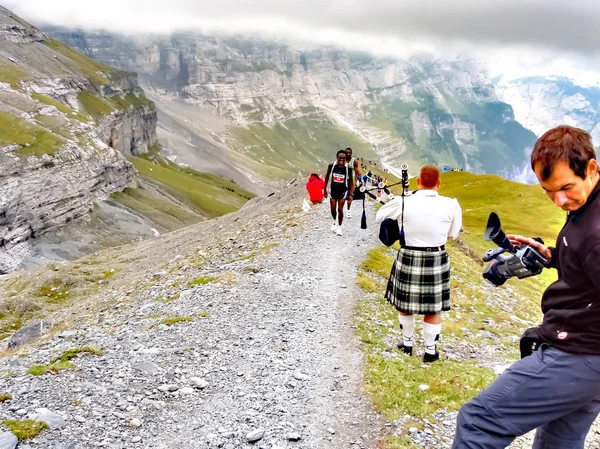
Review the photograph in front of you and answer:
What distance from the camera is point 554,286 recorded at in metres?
5.15

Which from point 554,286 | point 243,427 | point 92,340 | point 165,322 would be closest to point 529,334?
point 554,286

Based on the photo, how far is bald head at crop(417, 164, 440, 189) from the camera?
10.4 m

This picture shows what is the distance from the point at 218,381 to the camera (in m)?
11.0

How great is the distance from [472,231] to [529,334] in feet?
166

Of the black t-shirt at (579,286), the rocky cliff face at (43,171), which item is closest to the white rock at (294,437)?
the black t-shirt at (579,286)

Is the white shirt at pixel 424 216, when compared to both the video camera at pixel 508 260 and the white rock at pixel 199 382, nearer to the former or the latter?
the video camera at pixel 508 260

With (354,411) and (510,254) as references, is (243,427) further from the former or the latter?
(510,254)

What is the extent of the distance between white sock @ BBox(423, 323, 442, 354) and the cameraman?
611cm

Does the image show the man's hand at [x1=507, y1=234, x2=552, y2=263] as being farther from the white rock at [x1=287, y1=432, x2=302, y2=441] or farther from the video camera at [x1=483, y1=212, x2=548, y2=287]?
the white rock at [x1=287, y1=432, x2=302, y2=441]

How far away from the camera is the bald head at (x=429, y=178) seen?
1038 centimetres

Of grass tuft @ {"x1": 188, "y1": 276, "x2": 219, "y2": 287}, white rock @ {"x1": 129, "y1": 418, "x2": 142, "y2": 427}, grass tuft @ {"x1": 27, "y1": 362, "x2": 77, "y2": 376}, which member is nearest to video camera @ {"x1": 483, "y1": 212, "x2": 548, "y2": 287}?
white rock @ {"x1": 129, "y1": 418, "x2": 142, "y2": 427}

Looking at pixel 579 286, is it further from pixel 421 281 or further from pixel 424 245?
pixel 421 281

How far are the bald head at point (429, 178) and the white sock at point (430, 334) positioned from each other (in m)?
3.46

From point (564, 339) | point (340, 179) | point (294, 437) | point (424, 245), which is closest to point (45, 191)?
point (340, 179)
